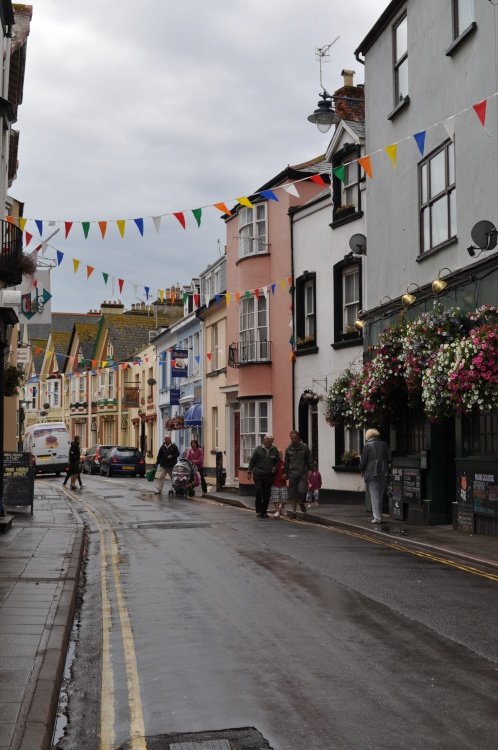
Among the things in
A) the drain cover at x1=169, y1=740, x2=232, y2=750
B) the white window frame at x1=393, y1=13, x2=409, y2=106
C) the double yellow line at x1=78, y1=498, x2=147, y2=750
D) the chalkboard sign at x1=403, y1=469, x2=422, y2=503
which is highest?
the white window frame at x1=393, y1=13, x2=409, y2=106

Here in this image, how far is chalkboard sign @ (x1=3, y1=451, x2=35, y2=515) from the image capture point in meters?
19.3

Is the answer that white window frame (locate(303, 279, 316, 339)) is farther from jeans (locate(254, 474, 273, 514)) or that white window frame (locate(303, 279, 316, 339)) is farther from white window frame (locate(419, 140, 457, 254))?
white window frame (locate(419, 140, 457, 254))

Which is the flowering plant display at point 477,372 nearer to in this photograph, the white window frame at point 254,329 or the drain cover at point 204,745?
the drain cover at point 204,745

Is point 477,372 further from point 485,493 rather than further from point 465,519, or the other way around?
point 465,519

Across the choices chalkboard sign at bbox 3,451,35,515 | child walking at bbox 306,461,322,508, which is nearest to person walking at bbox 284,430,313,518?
child walking at bbox 306,461,322,508

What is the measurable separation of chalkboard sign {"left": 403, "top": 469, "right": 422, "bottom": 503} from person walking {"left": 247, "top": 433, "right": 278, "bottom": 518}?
3438mm

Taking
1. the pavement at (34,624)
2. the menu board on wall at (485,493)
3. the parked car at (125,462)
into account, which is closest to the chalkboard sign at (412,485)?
the menu board on wall at (485,493)

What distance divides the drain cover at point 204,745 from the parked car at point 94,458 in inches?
1603

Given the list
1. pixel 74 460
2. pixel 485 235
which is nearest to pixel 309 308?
pixel 74 460

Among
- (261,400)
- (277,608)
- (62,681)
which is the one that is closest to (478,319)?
(277,608)

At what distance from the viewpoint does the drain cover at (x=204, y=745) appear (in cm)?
482

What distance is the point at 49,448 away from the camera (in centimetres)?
4641

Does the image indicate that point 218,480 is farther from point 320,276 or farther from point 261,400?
point 320,276

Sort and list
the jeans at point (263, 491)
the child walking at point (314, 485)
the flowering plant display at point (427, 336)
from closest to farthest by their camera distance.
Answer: the flowering plant display at point (427, 336)
the jeans at point (263, 491)
the child walking at point (314, 485)
